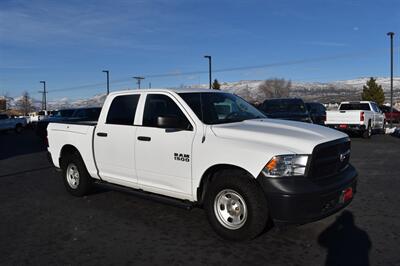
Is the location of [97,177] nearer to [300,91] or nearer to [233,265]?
[233,265]

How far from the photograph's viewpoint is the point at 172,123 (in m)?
4.98

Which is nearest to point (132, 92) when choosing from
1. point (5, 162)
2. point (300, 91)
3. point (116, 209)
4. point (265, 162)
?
point (116, 209)

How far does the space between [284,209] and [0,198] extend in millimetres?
5480

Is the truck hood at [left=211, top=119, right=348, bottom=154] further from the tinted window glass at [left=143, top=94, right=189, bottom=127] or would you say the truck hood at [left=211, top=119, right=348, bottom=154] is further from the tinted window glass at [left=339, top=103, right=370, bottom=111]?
the tinted window glass at [left=339, top=103, right=370, bottom=111]

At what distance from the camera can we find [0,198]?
23.3ft

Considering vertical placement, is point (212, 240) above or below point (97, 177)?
below

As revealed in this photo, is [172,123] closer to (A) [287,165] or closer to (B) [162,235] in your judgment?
(B) [162,235]

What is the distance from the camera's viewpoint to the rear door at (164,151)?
5031 mm

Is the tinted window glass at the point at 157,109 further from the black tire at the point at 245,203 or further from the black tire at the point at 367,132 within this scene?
the black tire at the point at 367,132

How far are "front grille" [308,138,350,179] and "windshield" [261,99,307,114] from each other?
9.65 metres

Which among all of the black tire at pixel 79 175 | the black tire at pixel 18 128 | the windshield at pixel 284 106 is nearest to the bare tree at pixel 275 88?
the black tire at pixel 18 128

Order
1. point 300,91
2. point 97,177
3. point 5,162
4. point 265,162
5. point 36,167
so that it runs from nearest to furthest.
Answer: point 265,162, point 97,177, point 36,167, point 5,162, point 300,91

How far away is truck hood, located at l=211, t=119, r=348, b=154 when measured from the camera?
428cm

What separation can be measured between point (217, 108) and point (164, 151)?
983mm
